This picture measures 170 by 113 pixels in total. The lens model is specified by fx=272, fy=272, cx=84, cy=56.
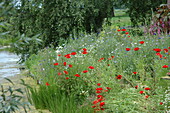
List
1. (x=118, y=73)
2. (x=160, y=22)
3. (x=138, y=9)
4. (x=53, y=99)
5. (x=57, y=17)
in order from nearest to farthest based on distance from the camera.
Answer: (x=53, y=99), (x=118, y=73), (x=160, y=22), (x=57, y=17), (x=138, y=9)

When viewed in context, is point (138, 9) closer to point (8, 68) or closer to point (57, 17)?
point (57, 17)

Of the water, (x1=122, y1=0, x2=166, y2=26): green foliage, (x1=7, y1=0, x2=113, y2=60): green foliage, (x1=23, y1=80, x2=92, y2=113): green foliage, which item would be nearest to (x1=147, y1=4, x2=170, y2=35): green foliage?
(x1=7, y1=0, x2=113, y2=60): green foliage

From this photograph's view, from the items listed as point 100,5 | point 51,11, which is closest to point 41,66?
point 51,11

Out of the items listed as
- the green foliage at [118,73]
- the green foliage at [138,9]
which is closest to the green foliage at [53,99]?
the green foliage at [118,73]

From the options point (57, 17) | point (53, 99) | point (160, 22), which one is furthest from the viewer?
point (57, 17)

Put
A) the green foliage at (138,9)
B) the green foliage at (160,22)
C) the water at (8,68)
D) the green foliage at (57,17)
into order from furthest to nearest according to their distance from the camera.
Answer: the green foliage at (138,9), the green foliage at (57,17), the water at (8,68), the green foliage at (160,22)

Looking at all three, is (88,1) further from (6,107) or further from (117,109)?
(6,107)

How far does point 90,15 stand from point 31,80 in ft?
13.9

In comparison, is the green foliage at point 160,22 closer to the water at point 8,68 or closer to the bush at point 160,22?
the bush at point 160,22

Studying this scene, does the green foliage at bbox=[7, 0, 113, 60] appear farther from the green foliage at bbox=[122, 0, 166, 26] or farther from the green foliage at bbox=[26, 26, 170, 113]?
the green foliage at bbox=[26, 26, 170, 113]

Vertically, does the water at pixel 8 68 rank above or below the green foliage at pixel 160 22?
below

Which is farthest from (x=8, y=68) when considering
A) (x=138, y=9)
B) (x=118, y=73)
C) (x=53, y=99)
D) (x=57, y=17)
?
(x=118, y=73)

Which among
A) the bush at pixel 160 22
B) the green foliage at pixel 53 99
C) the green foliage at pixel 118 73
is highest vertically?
the bush at pixel 160 22

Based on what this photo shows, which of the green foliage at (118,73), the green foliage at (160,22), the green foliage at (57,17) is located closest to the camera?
the green foliage at (118,73)
